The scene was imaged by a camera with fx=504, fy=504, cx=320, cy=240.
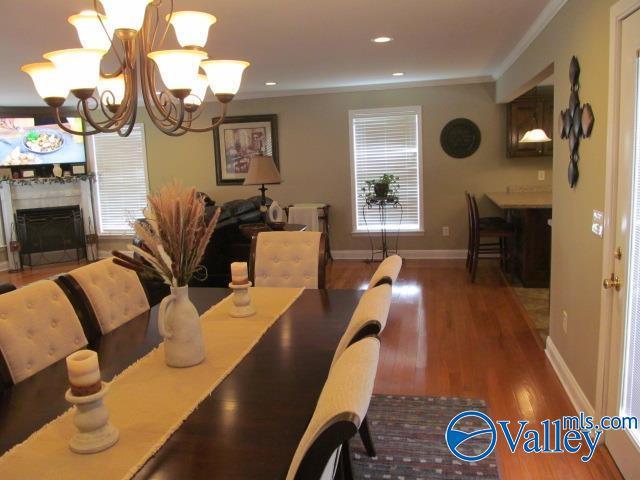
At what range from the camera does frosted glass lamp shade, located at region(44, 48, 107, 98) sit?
1895mm

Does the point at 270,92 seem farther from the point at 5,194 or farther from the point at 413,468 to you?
the point at 413,468

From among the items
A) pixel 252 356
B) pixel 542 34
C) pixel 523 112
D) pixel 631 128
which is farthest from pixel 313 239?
pixel 523 112

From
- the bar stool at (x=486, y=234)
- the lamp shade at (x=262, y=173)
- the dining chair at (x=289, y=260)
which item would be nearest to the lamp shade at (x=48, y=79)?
the dining chair at (x=289, y=260)

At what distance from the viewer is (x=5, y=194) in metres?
7.58

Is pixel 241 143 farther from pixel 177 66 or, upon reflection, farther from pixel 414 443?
pixel 414 443

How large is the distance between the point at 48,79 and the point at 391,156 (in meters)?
5.53

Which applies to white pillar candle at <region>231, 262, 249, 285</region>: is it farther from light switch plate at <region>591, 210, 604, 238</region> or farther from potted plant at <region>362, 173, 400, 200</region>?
potted plant at <region>362, 173, 400, 200</region>

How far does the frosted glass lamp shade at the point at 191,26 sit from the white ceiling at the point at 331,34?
987 mm

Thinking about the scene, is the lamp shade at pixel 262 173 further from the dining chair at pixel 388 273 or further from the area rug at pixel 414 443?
the dining chair at pixel 388 273

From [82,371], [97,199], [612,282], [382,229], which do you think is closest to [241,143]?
[382,229]

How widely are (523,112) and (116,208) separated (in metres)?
6.31

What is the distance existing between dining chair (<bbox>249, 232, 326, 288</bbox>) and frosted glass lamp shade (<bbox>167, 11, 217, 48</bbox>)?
129cm

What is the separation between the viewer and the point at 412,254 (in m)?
7.28

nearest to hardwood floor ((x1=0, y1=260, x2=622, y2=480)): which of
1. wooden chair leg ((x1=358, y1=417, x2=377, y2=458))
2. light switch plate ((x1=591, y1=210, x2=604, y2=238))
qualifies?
wooden chair leg ((x1=358, y1=417, x2=377, y2=458))
